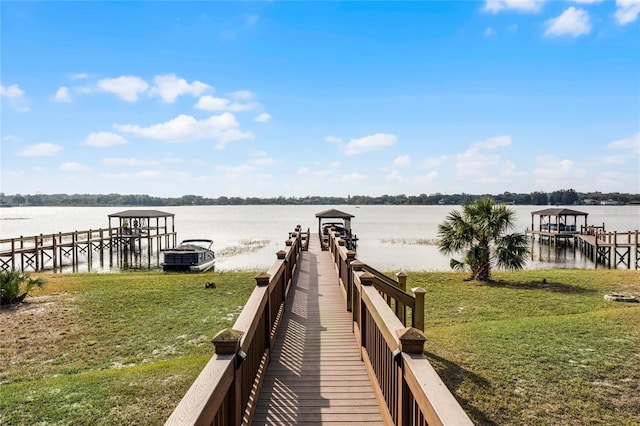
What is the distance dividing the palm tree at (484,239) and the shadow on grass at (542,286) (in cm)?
68

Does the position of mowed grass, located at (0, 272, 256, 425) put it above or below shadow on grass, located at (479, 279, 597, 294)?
above

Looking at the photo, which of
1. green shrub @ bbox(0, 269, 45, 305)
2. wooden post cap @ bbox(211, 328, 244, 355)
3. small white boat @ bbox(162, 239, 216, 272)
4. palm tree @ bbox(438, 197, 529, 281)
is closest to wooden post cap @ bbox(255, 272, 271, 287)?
wooden post cap @ bbox(211, 328, 244, 355)

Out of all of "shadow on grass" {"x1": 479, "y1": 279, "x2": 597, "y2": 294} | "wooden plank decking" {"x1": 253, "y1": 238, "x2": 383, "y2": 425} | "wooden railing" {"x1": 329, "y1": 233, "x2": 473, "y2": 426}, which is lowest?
"shadow on grass" {"x1": 479, "y1": 279, "x2": 597, "y2": 294}

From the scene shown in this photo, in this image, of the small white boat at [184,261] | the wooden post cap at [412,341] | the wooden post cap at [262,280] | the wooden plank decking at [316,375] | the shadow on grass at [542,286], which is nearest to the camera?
the wooden post cap at [412,341]

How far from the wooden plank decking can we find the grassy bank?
1812mm

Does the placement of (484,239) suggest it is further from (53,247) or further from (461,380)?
(53,247)

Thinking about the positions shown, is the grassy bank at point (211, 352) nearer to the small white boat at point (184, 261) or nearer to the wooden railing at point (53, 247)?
the small white boat at point (184, 261)

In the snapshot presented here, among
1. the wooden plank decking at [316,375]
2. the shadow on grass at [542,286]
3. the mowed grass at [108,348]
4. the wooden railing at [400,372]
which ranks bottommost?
the shadow on grass at [542,286]

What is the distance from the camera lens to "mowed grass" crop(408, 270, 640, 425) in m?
5.26

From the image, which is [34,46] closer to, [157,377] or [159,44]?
[159,44]

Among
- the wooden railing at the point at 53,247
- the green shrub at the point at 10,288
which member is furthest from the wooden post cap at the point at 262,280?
the wooden railing at the point at 53,247

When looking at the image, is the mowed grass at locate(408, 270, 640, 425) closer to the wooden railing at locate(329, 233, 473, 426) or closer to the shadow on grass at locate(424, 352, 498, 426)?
the shadow on grass at locate(424, 352, 498, 426)

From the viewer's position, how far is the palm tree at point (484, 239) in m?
16.8

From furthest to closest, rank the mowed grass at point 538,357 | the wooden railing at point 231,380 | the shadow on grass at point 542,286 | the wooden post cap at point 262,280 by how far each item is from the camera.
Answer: the shadow on grass at point 542,286, the mowed grass at point 538,357, the wooden post cap at point 262,280, the wooden railing at point 231,380
